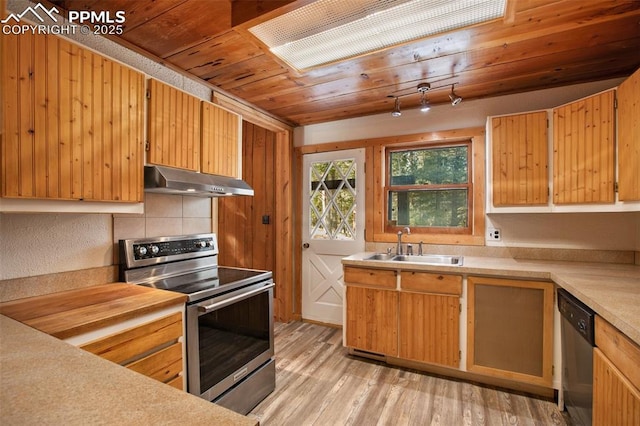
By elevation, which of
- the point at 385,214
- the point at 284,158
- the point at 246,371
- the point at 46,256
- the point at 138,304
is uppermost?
the point at 284,158

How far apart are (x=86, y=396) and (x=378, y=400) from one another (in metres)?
1.95

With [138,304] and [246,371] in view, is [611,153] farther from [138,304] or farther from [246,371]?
[138,304]

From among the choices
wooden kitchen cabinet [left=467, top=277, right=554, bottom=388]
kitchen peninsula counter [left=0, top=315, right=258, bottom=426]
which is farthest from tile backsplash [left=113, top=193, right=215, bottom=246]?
wooden kitchen cabinet [left=467, top=277, right=554, bottom=388]

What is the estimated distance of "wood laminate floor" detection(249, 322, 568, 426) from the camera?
189 centimetres

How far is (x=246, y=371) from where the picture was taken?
6.32 feet

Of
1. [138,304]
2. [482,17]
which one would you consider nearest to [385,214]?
[482,17]

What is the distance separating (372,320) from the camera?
103 inches

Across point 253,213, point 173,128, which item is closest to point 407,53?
point 173,128

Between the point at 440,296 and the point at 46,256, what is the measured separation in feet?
8.30

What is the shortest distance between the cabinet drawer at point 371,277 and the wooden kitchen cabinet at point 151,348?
1513mm

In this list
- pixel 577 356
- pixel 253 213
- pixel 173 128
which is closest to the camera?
pixel 577 356

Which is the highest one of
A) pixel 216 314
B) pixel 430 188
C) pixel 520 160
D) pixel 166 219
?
pixel 520 160

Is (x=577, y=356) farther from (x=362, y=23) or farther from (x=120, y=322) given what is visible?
(x=120, y=322)

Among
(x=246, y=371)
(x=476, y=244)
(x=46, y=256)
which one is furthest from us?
(x=476, y=244)
